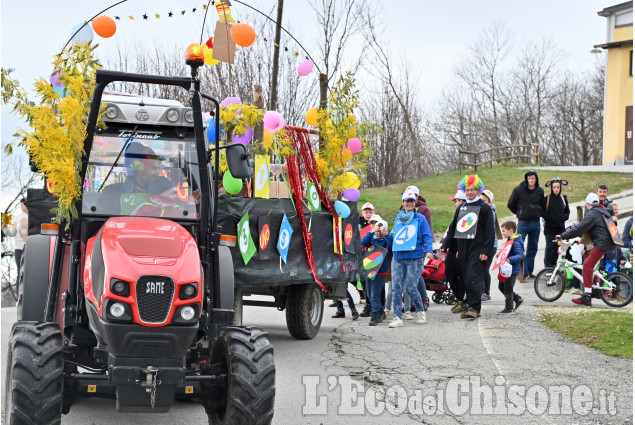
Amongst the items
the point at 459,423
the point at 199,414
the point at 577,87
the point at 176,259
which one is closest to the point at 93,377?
the point at 176,259

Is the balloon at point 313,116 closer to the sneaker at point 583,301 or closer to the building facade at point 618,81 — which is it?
the sneaker at point 583,301

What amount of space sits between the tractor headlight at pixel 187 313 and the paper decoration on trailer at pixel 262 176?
4.85 metres

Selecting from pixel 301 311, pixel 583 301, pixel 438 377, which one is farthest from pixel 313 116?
pixel 583 301

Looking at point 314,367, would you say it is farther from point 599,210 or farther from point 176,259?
point 599,210

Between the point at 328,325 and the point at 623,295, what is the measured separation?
508 centimetres

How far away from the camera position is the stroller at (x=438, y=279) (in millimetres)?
13992

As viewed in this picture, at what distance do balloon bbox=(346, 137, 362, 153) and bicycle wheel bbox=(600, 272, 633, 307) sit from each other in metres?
5.13

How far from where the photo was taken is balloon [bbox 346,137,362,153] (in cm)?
1151

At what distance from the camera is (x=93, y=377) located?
5629 millimetres

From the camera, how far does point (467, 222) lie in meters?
12.3

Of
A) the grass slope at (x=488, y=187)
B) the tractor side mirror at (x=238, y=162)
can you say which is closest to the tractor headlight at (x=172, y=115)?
the tractor side mirror at (x=238, y=162)

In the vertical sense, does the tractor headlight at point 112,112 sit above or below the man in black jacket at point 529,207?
above

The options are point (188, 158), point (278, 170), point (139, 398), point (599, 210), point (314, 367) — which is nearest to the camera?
point (139, 398)

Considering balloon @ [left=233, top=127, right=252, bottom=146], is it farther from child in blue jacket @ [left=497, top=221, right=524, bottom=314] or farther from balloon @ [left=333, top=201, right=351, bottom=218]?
child in blue jacket @ [left=497, top=221, right=524, bottom=314]
